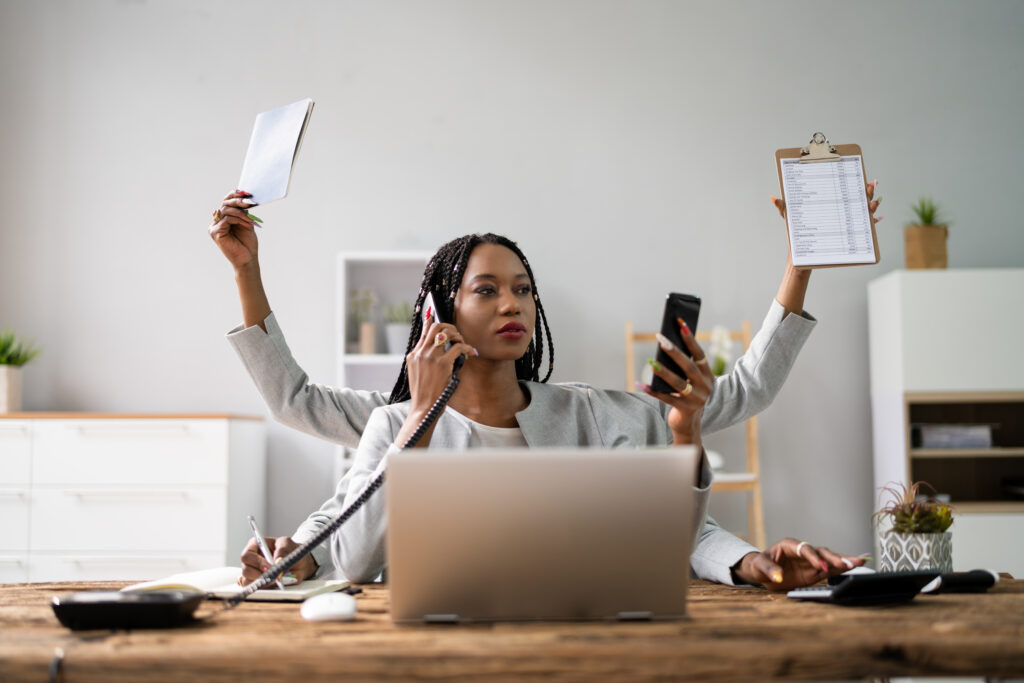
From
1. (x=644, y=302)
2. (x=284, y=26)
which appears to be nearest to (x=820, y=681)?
(x=644, y=302)

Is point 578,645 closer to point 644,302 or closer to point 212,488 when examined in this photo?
point 212,488

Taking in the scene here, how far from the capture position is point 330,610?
105cm

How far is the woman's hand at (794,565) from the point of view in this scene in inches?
49.0

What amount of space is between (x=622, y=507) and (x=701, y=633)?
0.52 ft

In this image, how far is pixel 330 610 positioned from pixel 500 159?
3228 mm

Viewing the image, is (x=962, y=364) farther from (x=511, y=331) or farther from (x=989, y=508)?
(x=511, y=331)

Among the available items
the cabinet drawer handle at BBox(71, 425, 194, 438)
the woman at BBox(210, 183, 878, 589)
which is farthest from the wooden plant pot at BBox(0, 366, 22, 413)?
the woman at BBox(210, 183, 878, 589)

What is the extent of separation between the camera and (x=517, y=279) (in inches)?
73.1

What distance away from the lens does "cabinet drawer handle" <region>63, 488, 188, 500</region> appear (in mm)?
3311

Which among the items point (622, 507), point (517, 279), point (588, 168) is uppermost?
point (588, 168)

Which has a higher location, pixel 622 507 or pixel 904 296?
pixel 904 296

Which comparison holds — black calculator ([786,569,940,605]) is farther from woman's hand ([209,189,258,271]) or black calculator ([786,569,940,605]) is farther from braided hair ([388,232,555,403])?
woman's hand ([209,189,258,271])

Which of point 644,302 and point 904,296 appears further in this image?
point 644,302

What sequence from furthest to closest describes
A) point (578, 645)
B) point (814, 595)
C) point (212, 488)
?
point (212, 488), point (814, 595), point (578, 645)
